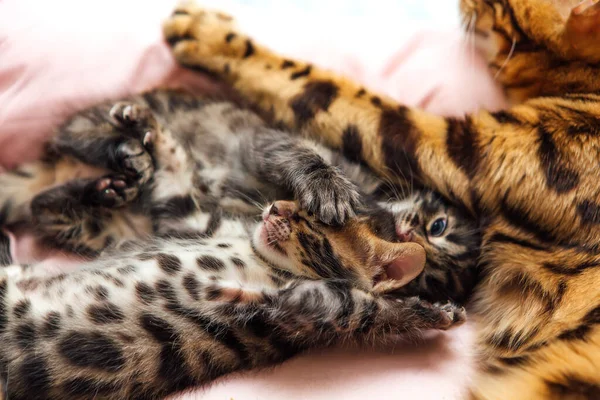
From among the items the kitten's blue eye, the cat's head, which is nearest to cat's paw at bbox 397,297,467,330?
the kitten's blue eye

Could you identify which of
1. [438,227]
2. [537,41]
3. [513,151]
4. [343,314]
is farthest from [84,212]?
[537,41]

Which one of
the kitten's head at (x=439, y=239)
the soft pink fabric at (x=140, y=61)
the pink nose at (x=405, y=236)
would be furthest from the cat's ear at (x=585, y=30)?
the pink nose at (x=405, y=236)

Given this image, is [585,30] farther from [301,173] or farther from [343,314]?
[343,314]

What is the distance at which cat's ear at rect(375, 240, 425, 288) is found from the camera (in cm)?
142

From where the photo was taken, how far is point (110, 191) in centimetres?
164

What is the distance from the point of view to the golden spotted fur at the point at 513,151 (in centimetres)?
135

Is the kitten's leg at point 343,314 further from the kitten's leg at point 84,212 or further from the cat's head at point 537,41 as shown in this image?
the cat's head at point 537,41

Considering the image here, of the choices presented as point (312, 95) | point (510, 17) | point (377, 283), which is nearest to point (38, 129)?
point (312, 95)

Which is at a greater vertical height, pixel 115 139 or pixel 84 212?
pixel 115 139

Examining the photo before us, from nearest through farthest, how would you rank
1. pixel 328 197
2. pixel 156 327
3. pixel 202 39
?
pixel 156 327
pixel 328 197
pixel 202 39

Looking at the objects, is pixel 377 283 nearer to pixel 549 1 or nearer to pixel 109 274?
pixel 109 274

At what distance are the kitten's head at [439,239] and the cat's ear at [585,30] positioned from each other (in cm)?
Result: 58

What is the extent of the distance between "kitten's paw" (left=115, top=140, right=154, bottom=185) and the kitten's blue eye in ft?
2.91

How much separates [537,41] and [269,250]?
40.8 inches
